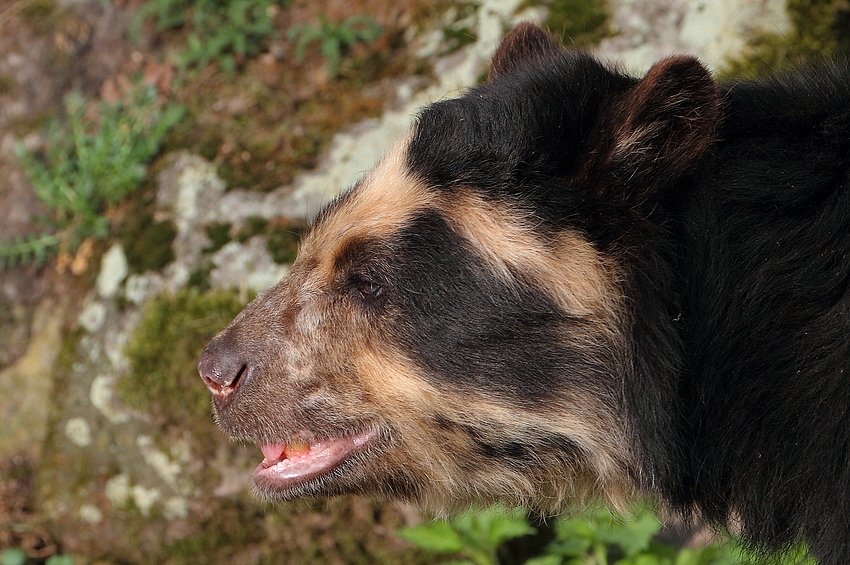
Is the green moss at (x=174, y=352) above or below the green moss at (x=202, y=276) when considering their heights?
below

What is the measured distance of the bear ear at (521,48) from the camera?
317 centimetres

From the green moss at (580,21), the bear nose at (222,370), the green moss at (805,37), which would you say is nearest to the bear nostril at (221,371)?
the bear nose at (222,370)

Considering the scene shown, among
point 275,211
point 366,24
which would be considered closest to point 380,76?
point 366,24

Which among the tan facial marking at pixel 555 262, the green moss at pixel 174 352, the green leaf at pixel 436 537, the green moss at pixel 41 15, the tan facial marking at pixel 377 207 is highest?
the green moss at pixel 41 15

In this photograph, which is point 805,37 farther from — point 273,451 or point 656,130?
point 273,451

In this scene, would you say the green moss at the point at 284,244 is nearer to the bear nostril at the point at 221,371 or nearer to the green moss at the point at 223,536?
the green moss at the point at 223,536

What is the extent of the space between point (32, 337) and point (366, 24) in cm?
321

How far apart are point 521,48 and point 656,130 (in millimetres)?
996

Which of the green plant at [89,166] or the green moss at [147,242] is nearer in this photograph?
the green moss at [147,242]

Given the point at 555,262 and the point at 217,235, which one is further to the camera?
the point at 217,235

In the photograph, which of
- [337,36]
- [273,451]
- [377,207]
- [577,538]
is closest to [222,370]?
[273,451]

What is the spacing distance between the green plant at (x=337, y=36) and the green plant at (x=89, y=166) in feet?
3.44

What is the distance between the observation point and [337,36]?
220 inches

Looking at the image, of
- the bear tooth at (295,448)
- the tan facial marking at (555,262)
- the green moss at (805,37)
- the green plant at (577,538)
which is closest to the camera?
the tan facial marking at (555,262)
